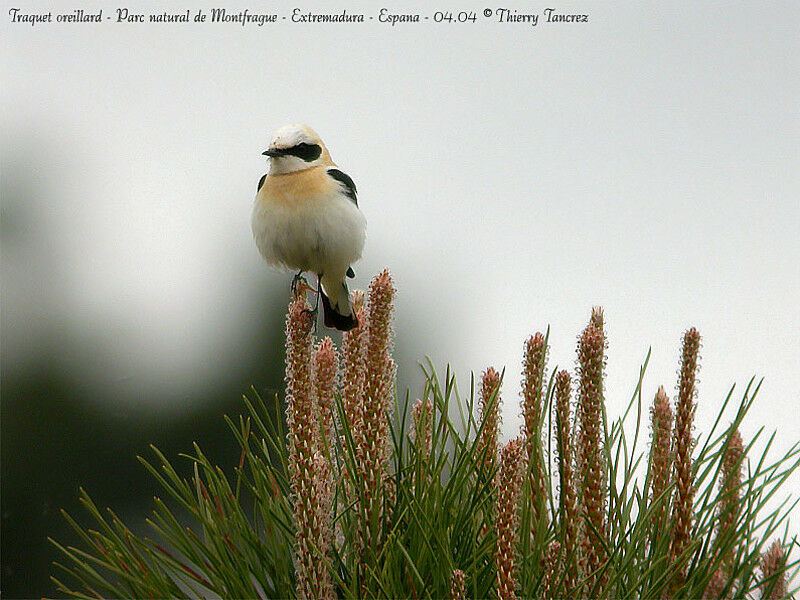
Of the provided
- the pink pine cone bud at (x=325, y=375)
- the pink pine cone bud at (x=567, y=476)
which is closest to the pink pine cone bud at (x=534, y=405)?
the pink pine cone bud at (x=567, y=476)

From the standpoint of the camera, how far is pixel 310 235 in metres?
1.45

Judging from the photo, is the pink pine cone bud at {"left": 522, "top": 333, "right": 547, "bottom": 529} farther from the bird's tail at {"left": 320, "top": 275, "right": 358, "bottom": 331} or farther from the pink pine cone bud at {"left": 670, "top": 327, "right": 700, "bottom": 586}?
the bird's tail at {"left": 320, "top": 275, "right": 358, "bottom": 331}

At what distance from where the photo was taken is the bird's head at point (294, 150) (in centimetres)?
145

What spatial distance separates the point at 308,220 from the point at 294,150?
0.41ft

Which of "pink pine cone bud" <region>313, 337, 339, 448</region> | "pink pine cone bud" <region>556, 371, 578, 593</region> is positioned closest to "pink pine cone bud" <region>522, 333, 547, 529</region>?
"pink pine cone bud" <region>556, 371, 578, 593</region>

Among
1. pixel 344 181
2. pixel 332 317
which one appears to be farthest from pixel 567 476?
pixel 344 181

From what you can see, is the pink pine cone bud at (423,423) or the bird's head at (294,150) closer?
the pink pine cone bud at (423,423)

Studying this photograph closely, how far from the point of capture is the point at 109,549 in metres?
1.08

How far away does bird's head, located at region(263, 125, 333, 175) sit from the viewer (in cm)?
145

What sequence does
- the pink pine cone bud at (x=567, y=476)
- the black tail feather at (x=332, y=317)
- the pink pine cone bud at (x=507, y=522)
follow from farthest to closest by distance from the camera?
the black tail feather at (x=332, y=317), the pink pine cone bud at (x=567, y=476), the pink pine cone bud at (x=507, y=522)

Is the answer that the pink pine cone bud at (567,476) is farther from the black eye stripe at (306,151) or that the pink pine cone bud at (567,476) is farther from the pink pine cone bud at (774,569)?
the black eye stripe at (306,151)

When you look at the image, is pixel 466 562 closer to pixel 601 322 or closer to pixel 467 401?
pixel 467 401

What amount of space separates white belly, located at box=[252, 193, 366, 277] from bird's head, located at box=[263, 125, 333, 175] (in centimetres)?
7

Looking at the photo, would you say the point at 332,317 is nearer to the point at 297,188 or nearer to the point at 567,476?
the point at 297,188
